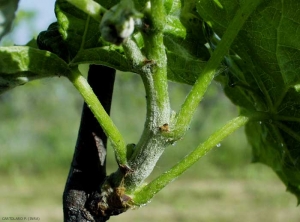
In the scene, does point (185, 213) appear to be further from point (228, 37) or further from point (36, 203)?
point (228, 37)

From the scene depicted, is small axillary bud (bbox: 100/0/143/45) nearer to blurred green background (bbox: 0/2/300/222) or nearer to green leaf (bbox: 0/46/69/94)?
green leaf (bbox: 0/46/69/94)

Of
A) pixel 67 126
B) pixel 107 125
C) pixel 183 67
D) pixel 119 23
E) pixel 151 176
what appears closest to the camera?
pixel 119 23

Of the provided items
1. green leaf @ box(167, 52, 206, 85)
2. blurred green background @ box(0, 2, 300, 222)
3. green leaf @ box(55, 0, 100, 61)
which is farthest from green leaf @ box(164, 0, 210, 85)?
blurred green background @ box(0, 2, 300, 222)

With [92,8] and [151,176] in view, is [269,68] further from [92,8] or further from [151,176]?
[151,176]

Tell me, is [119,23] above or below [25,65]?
above

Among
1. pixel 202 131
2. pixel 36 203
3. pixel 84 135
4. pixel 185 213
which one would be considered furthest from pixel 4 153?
pixel 84 135

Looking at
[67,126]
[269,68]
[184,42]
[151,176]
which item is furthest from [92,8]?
[67,126]
